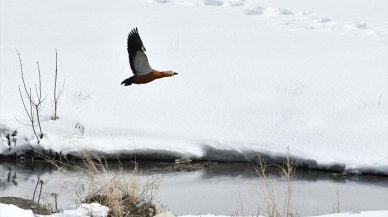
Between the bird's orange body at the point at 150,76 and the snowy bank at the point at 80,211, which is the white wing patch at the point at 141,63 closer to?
the bird's orange body at the point at 150,76

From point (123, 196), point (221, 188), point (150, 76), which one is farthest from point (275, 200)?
point (150, 76)

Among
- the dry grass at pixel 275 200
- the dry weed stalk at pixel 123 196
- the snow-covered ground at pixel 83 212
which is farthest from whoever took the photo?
the dry weed stalk at pixel 123 196

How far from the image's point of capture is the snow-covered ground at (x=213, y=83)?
8.18m

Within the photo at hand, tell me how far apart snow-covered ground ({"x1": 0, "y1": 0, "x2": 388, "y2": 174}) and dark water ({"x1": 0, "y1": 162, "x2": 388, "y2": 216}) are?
21 cm

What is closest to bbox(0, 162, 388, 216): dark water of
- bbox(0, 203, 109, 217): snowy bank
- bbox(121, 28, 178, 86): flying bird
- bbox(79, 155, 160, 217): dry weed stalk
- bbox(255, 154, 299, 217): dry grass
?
bbox(255, 154, 299, 217): dry grass

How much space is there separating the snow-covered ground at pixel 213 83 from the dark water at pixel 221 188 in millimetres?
210

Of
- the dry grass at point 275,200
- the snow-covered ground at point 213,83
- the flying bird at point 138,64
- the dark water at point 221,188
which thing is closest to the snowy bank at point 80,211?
the flying bird at point 138,64

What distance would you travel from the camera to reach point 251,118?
8.59 meters

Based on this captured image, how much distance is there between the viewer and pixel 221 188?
753cm

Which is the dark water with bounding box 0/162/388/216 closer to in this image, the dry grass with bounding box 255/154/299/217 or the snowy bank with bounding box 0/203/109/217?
the dry grass with bounding box 255/154/299/217

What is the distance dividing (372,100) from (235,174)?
1.84 metres

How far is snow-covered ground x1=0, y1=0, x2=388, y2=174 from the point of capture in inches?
322

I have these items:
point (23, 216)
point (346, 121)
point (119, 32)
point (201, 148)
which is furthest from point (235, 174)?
point (119, 32)

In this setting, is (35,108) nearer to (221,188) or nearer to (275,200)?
(221,188)
